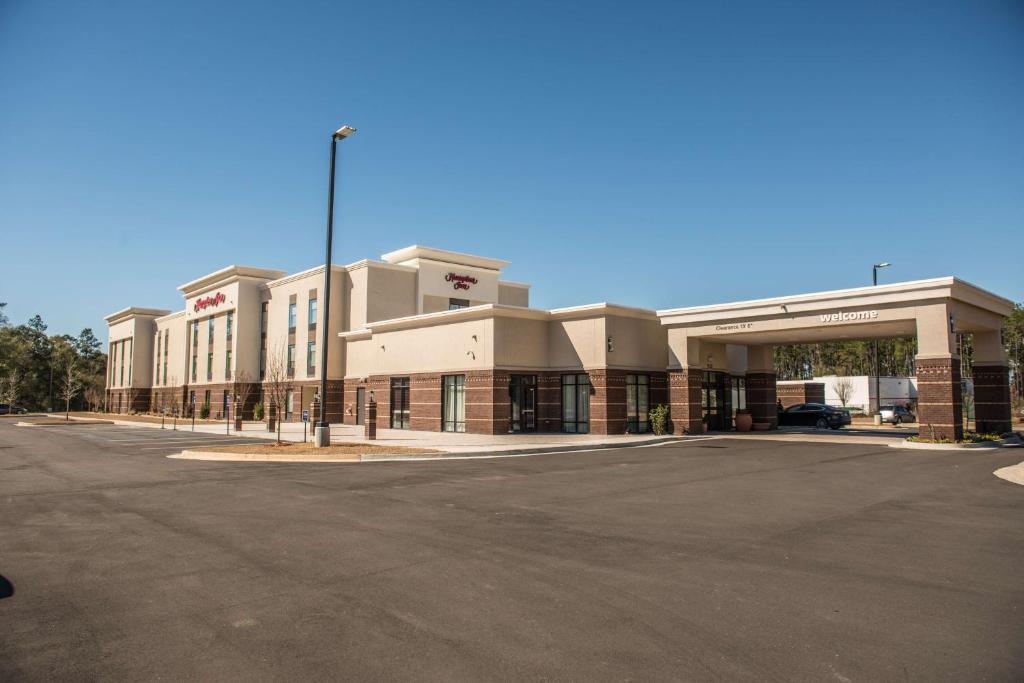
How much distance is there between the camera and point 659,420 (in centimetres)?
3141

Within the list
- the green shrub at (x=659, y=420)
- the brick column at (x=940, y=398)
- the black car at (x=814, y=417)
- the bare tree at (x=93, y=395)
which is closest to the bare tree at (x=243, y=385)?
the bare tree at (x=93, y=395)

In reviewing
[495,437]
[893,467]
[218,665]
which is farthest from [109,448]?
[893,467]

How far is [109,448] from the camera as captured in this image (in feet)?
84.8

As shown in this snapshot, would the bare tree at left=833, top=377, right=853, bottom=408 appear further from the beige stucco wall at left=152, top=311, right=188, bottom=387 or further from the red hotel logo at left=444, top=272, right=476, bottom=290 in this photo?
the beige stucco wall at left=152, top=311, right=188, bottom=387

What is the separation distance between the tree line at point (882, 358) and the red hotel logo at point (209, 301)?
2363 inches

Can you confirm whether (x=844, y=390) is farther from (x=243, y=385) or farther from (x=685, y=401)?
(x=243, y=385)

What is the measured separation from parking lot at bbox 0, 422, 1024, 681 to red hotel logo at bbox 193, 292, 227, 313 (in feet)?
154

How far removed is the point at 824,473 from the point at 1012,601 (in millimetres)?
10829

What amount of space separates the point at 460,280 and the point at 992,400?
111ft

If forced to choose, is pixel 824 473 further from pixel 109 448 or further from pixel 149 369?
pixel 149 369

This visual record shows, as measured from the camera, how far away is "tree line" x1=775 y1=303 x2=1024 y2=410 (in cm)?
7619

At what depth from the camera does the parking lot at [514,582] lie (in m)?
4.98

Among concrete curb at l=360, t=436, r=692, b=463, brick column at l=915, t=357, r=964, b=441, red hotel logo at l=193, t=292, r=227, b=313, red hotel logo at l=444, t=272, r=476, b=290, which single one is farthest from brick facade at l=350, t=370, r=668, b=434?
red hotel logo at l=193, t=292, r=227, b=313

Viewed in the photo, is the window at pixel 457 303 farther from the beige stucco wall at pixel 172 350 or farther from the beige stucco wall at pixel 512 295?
the beige stucco wall at pixel 172 350
